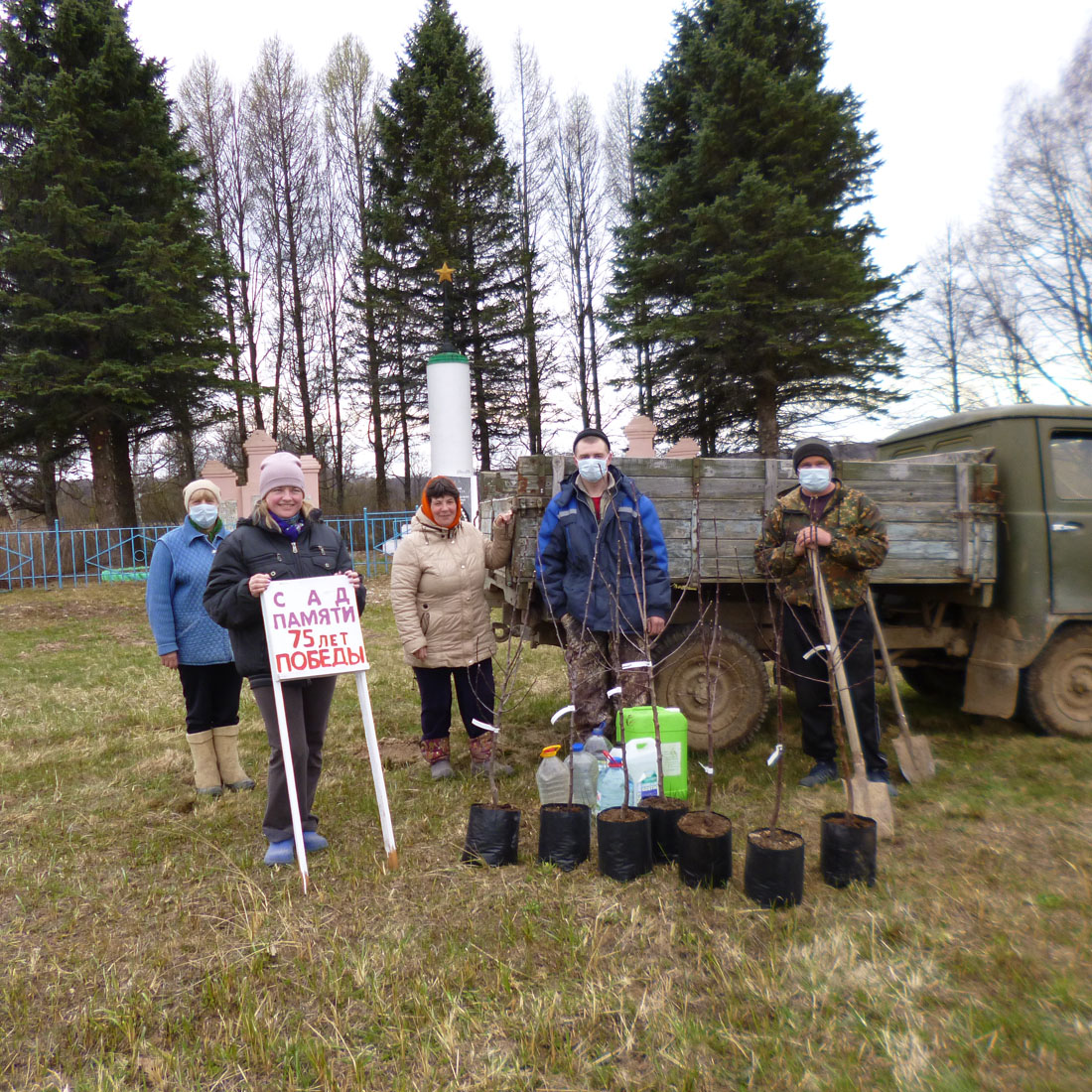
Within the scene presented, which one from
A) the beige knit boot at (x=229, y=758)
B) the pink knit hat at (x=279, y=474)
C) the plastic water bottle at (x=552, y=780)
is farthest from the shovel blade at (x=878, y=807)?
the beige knit boot at (x=229, y=758)

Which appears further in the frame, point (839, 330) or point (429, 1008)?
point (839, 330)

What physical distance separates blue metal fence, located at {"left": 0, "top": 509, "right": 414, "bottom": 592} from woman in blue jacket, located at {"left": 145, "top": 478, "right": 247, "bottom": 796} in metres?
10.4

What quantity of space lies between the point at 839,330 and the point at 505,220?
11.4 m

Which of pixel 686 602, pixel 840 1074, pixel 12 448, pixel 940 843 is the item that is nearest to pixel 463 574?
pixel 686 602

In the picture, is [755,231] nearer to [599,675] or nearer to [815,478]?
[815,478]

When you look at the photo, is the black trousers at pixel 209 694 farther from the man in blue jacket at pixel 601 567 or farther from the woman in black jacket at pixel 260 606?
the man in blue jacket at pixel 601 567

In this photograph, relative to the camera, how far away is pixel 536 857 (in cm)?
344

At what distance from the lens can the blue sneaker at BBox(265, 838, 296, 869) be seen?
3463mm

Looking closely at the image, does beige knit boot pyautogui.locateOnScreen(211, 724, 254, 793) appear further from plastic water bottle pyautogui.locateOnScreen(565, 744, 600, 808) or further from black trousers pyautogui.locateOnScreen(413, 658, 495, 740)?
plastic water bottle pyautogui.locateOnScreen(565, 744, 600, 808)

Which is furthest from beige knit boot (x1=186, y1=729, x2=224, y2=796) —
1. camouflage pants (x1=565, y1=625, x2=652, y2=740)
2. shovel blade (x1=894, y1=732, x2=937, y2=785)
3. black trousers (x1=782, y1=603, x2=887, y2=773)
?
shovel blade (x1=894, y1=732, x2=937, y2=785)

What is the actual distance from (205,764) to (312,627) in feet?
5.41

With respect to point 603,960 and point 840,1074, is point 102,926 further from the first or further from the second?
point 840,1074

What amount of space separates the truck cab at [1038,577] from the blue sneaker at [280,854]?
4097 millimetres

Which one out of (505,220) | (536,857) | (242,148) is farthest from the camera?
(242,148)
